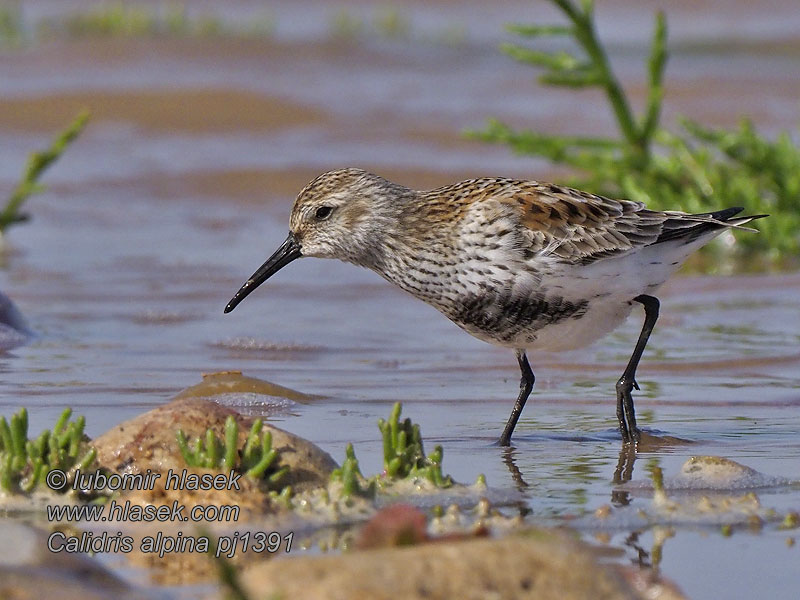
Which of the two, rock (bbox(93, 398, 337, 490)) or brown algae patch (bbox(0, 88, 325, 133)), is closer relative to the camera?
rock (bbox(93, 398, 337, 490))

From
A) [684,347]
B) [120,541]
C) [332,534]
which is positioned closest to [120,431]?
[120,541]

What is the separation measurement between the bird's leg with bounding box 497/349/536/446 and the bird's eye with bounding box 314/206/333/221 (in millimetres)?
1031

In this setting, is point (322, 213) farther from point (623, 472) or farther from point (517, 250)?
point (623, 472)

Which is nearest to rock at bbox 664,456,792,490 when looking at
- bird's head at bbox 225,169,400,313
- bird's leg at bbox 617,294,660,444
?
bird's leg at bbox 617,294,660,444

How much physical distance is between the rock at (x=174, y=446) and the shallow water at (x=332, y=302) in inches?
19.3

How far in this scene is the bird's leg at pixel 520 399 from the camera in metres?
5.81

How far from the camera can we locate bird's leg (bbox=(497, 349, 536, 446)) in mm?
5812

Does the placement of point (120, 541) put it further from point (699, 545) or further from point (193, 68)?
point (193, 68)

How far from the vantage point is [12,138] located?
15.1 meters

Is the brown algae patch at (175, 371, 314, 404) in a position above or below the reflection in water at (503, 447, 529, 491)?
below

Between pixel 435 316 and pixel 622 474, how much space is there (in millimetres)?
3507

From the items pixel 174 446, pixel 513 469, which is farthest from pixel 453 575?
pixel 513 469

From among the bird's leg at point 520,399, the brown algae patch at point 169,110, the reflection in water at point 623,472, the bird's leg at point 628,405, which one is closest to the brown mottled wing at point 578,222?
the bird's leg at point 628,405

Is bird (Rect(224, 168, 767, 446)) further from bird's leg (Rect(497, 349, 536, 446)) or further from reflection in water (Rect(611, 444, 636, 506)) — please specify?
reflection in water (Rect(611, 444, 636, 506))
